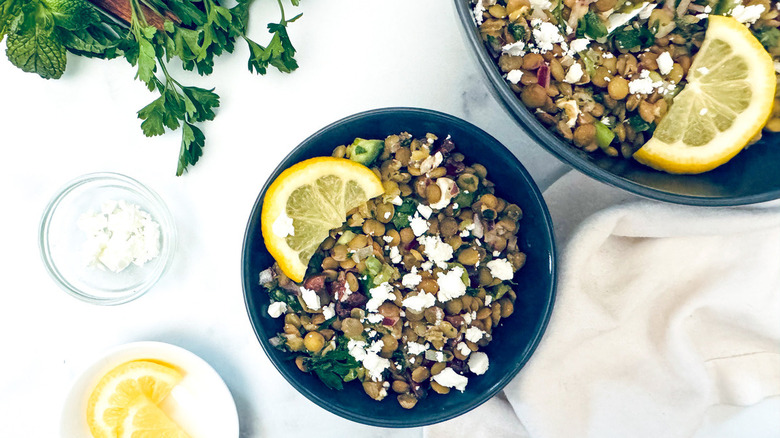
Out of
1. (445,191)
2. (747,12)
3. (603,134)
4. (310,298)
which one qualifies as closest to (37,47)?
(310,298)

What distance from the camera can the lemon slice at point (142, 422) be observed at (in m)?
1.31

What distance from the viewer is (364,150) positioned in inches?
46.3

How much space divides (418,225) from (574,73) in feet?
1.27

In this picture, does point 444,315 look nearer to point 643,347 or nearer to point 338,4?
point 643,347

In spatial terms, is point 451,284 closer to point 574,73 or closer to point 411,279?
point 411,279

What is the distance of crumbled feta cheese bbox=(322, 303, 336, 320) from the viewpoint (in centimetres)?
118

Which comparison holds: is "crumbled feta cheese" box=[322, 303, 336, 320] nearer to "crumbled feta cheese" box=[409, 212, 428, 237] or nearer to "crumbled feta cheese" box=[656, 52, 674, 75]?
"crumbled feta cheese" box=[409, 212, 428, 237]

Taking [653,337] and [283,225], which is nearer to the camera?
[283,225]

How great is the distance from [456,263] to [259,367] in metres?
0.54

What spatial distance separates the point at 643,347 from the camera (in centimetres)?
125

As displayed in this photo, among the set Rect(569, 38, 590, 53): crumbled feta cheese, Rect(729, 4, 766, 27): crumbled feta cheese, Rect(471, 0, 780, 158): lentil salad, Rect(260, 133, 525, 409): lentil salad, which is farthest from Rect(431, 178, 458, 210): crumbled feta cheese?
Rect(729, 4, 766, 27): crumbled feta cheese

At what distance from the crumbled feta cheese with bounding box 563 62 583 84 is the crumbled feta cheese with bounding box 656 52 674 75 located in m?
0.13

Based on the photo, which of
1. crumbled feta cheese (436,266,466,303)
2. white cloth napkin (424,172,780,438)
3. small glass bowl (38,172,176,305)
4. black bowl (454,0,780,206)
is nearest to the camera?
black bowl (454,0,780,206)

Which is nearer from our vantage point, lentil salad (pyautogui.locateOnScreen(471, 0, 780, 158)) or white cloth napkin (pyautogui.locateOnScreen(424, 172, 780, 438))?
lentil salad (pyautogui.locateOnScreen(471, 0, 780, 158))
